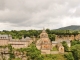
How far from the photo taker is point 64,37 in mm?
116438

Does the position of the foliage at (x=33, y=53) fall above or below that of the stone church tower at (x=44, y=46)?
below

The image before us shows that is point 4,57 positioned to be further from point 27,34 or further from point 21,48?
point 27,34

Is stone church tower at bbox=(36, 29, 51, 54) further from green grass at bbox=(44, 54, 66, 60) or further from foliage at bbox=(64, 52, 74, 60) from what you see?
foliage at bbox=(64, 52, 74, 60)

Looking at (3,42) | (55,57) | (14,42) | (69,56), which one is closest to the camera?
(55,57)

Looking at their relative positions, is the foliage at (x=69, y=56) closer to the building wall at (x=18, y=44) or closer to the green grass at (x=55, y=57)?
the green grass at (x=55, y=57)

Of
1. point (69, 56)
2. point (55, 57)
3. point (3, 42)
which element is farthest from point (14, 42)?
point (69, 56)

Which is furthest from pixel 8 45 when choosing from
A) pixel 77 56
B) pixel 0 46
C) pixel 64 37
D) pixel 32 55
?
pixel 64 37

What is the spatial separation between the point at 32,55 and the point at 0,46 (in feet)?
34.2

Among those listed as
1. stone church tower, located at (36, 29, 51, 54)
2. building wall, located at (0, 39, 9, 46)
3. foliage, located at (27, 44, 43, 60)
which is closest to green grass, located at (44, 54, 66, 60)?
stone church tower, located at (36, 29, 51, 54)

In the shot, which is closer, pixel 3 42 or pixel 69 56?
pixel 69 56

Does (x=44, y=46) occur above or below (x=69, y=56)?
above

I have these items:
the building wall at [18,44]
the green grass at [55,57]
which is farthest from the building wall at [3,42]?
the green grass at [55,57]

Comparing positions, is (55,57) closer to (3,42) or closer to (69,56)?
(69,56)

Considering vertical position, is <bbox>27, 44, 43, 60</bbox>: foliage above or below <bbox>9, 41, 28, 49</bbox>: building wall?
below
